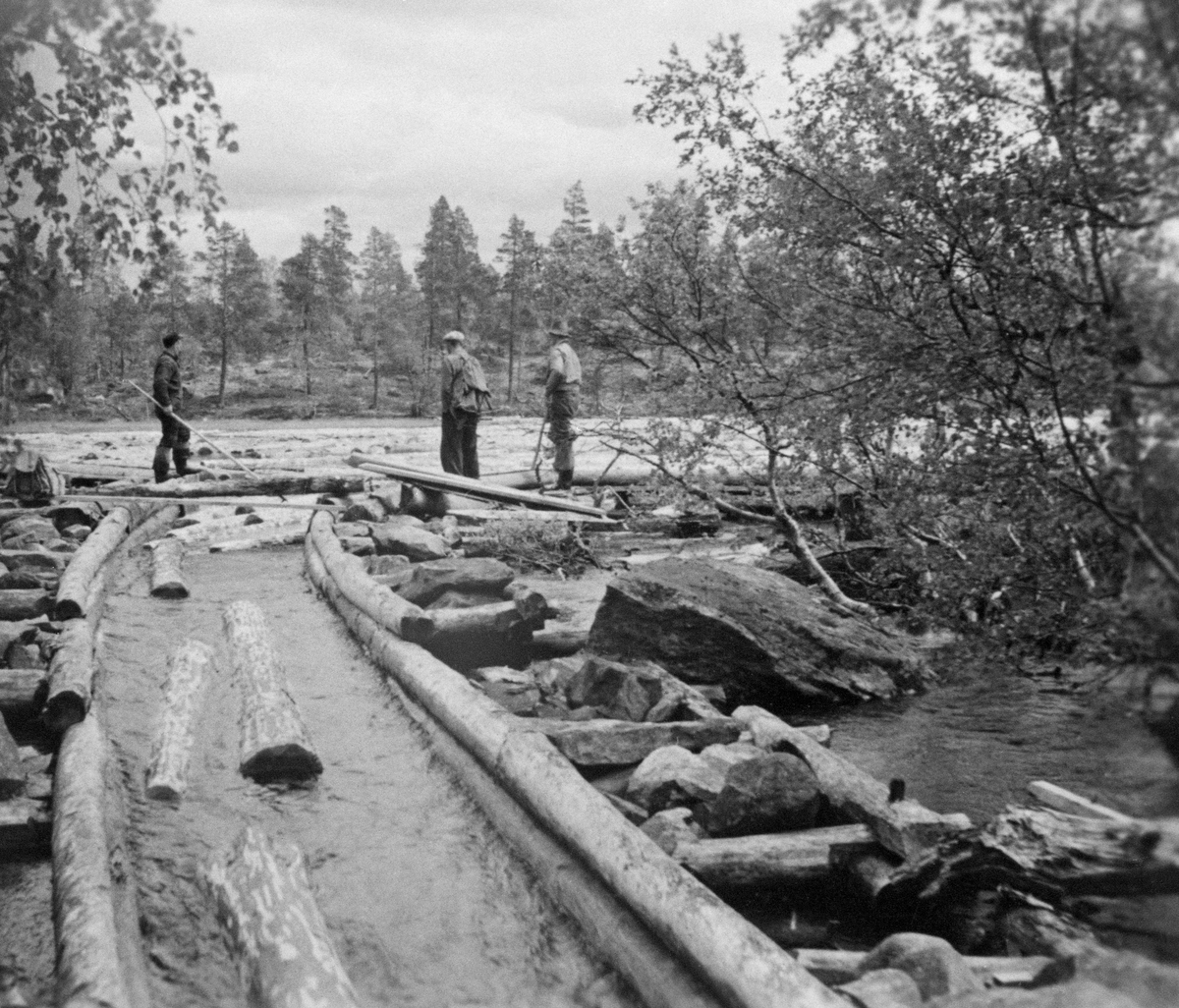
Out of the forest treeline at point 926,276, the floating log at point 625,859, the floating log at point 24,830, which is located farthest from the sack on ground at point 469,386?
the floating log at point 24,830

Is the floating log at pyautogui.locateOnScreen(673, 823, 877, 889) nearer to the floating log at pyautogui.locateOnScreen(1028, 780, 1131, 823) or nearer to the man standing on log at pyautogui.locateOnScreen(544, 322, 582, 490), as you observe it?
the floating log at pyautogui.locateOnScreen(1028, 780, 1131, 823)

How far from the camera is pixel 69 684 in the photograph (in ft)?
19.2

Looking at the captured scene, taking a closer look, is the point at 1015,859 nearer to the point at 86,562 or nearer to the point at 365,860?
the point at 365,860

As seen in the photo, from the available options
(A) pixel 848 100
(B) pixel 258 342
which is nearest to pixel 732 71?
(A) pixel 848 100

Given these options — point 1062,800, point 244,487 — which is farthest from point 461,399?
point 1062,800

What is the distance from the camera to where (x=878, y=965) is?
11.6 ft

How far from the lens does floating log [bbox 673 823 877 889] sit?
452cm

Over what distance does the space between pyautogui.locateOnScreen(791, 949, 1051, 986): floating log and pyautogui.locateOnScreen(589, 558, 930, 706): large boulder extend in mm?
4087

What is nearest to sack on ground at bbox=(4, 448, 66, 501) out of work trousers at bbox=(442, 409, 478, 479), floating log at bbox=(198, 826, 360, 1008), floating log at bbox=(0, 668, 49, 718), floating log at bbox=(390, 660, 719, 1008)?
work trousers at bbox=(442, 409, 478, 479)

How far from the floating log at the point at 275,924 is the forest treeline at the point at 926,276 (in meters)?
2.29

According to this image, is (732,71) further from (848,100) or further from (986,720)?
(986,720)

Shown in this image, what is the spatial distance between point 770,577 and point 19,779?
5.92 meters

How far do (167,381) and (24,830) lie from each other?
15.1 meters

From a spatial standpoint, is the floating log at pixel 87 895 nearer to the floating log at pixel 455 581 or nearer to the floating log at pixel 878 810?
the floating log at pixel 878 810
